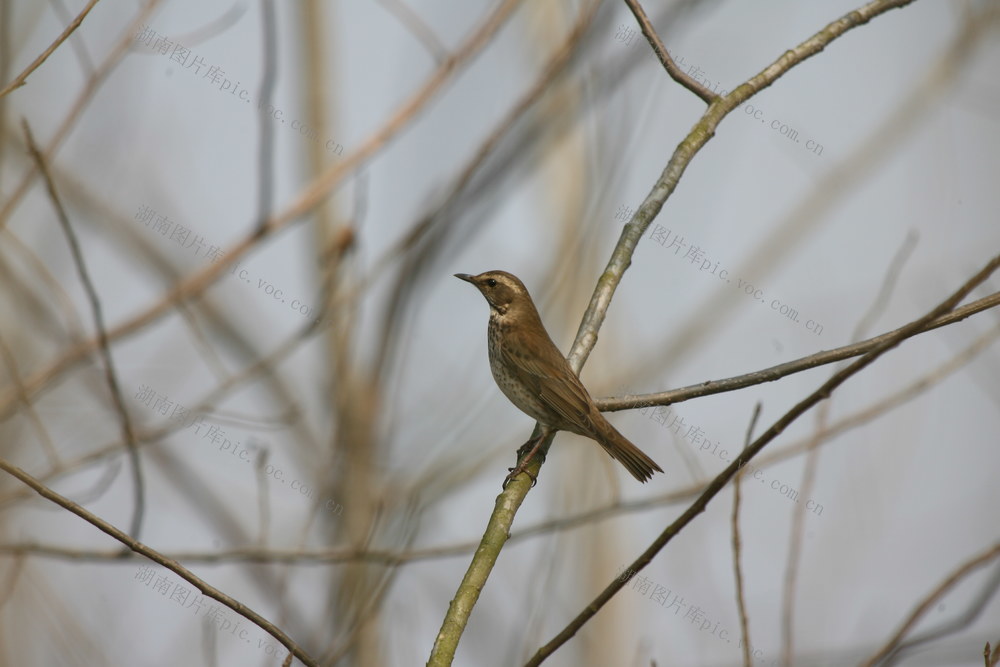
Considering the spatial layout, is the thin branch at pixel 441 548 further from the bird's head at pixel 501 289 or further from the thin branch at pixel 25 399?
the bird's head at pixel 501 289

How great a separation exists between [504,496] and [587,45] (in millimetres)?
3279

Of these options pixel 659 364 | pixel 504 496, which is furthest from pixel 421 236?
pixel 659 364

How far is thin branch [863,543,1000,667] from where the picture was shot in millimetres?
3495

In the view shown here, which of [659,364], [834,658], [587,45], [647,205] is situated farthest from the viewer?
[659,364]

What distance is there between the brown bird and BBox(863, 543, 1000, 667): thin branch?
1870 millimetres

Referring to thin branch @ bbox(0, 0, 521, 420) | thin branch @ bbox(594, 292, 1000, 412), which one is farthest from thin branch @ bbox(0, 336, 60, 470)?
thin branch @ bbox(594, 292, 1000, 412)

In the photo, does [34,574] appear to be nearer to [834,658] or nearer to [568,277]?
[568,277]

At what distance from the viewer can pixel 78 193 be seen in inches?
273

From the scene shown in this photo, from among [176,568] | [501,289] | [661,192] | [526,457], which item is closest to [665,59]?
[661,192]

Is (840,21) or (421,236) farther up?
(840,21)

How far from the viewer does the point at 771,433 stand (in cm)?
296

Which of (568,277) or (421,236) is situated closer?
(421,236)

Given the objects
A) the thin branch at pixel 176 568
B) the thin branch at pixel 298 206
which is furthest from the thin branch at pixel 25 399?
the thin branch at pixel 176 568

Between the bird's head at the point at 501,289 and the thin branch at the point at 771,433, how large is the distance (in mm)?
4479
